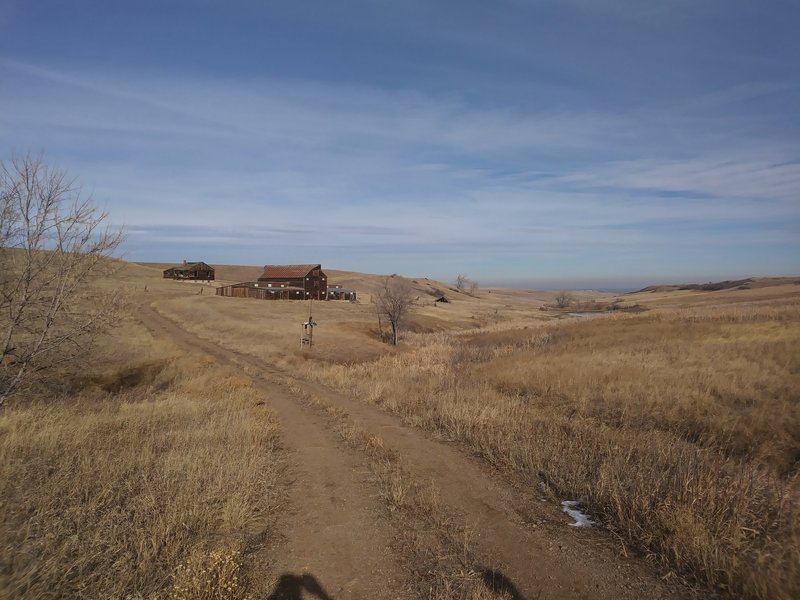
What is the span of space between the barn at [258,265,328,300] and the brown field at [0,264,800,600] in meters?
67.7

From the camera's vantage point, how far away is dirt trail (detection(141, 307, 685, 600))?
4.75 meters

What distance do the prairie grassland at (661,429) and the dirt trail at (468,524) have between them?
22.4 inches

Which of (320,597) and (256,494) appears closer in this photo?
(320,597)

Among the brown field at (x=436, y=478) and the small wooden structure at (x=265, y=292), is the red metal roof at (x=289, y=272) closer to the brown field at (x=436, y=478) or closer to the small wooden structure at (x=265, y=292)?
the small wooden structure at (x=265, y=292)

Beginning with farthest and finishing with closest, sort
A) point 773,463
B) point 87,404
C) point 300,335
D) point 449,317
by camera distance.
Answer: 1. point 449,317
2. point 300,335
3. point 87,404
4. point 773,463

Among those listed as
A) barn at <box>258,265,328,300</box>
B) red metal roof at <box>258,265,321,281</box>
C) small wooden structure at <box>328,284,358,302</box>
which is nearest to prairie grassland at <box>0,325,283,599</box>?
barn at <box>258,265,328,300</box>

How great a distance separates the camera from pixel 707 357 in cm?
1606

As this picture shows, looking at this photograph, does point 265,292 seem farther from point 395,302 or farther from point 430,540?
point 430,540

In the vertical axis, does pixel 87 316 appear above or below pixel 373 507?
above

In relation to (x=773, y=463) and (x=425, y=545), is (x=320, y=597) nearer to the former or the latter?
(x=425, y=545)

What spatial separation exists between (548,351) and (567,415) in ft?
36.2

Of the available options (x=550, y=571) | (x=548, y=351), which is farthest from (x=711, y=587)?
(x=548, y=351)

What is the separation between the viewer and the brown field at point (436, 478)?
459 centimetres

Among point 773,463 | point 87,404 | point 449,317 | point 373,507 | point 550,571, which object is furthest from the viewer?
point 449,317
